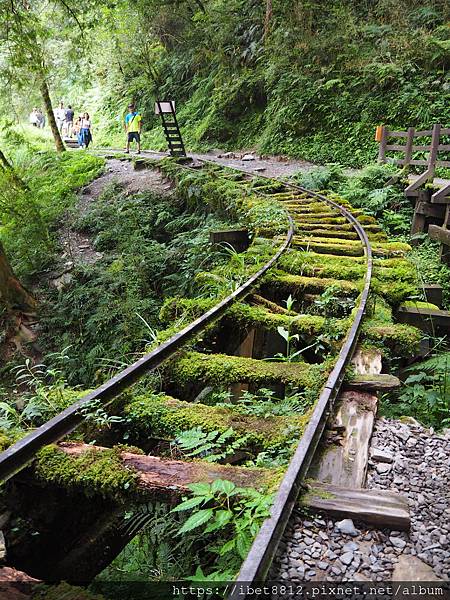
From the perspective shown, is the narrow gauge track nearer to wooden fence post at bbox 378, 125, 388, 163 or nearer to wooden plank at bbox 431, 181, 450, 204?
wooden plank at bbox 431, 181, 450, 204

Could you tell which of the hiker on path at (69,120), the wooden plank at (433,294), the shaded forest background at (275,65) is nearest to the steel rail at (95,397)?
the wooden plank at (433,294)

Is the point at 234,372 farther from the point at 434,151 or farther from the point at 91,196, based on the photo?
the point at 91,196

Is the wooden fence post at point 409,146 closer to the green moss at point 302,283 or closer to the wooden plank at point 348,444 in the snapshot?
the green moss at point 302,283

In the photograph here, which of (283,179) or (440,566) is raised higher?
(283,179)

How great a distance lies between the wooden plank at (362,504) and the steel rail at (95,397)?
129 centimetres

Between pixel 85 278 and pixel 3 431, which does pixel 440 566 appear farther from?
pixel 85 278

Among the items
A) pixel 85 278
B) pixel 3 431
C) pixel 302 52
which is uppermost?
pixel 302 52

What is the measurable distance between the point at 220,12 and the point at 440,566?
→ 82.3 feet

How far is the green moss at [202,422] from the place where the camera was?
2.86 meters

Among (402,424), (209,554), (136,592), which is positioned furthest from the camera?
(402,424)

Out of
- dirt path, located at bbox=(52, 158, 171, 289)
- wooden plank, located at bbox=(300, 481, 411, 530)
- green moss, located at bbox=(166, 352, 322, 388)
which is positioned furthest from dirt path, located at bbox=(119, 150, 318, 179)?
wooden plank, located at bbox=(300, 481, 411, 530)

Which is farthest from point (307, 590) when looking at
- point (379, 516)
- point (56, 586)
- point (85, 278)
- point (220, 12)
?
point (220, 12)

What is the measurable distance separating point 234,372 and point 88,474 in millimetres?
1459

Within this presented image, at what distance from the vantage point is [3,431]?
9.46ft
